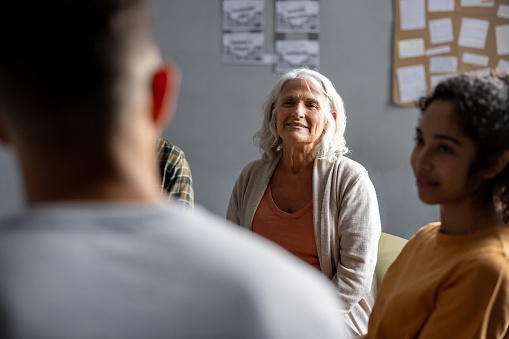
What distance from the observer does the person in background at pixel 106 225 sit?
1.39 ft

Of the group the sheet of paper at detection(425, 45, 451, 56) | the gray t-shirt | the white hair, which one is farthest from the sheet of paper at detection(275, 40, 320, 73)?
the gray t-shirt

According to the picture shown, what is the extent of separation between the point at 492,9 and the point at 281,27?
1.16m

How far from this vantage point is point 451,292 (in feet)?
3.32

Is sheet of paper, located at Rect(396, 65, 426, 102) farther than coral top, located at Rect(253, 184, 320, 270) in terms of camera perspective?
Yes

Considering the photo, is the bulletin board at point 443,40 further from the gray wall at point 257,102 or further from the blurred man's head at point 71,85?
the blurred man's head at point 71,85

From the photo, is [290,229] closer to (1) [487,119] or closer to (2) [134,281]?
(1) [487,119]

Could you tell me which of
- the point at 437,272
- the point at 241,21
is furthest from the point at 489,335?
the point at 241,21

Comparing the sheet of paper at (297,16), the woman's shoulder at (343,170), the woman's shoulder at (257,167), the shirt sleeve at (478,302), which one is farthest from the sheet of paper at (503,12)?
the shirt sleeve at (478,302)

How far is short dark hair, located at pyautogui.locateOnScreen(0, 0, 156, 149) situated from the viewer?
1.54 feet

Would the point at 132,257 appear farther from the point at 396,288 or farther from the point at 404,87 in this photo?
the point at 404,87

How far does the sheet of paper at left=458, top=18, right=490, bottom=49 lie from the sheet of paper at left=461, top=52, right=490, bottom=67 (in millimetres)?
49

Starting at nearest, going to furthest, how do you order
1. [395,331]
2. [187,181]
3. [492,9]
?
[395,331], [187,181], [492,9]

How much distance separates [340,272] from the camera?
1946 mm

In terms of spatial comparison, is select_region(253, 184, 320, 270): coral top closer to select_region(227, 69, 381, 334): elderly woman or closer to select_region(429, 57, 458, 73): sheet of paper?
select_region(227, 69, 381, 334): elderly woman
